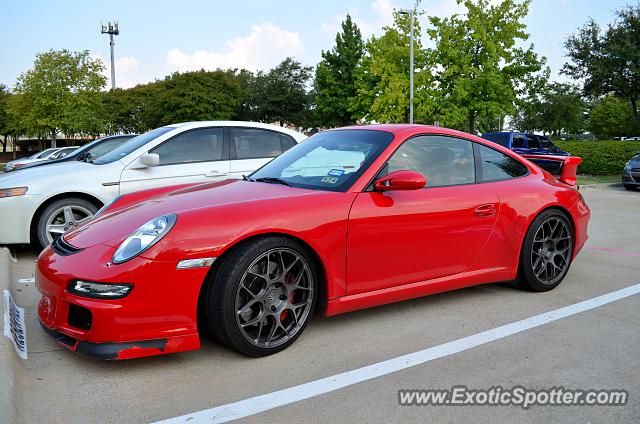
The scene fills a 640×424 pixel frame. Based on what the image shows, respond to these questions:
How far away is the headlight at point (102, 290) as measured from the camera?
2988 millimetres

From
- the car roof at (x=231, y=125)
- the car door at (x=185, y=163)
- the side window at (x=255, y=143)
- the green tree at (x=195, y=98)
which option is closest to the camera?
the car door at (x=185, y=163)

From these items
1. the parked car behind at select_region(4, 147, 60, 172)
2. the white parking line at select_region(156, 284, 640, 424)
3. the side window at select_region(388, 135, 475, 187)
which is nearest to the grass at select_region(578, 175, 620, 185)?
the side window at select_region(388, 135, 475, 187)

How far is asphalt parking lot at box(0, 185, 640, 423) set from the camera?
2723 millimetres

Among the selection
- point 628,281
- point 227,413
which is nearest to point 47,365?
point 227,413

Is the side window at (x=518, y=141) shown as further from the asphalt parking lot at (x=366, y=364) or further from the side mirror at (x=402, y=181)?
the side mirror at (x=402, y=181)

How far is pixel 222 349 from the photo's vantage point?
11.5ft

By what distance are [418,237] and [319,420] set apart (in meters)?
1.67

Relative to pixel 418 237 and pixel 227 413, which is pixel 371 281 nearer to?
pixel 418 237

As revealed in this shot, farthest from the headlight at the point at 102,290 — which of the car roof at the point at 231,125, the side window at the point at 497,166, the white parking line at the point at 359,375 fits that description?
the car roof at the point at 231,125

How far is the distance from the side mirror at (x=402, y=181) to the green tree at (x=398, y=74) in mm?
25648

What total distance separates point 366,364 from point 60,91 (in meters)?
40.4

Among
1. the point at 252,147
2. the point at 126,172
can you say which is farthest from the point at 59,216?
the point at 252,147

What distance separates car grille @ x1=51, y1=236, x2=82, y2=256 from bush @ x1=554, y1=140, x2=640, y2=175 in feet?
66.2

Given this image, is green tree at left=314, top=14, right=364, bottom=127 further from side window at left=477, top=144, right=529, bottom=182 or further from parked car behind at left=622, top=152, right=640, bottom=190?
side window at left=477, top=144, right=529, bottom=182
